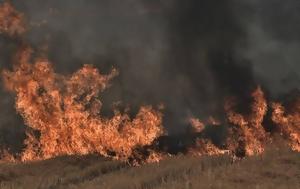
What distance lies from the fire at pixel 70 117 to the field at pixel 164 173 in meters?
2.27

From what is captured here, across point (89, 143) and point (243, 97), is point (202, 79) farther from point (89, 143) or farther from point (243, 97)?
point (89, 143)

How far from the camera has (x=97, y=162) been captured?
22891 mm

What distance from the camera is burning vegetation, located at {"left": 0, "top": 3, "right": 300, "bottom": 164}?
2530cm

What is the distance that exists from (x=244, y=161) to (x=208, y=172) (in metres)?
3.15

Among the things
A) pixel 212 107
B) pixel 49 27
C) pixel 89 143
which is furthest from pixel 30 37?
pixel 212 107

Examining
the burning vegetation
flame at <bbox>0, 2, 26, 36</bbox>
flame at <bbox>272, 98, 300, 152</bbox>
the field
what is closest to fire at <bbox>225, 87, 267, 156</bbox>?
the burning vegetation

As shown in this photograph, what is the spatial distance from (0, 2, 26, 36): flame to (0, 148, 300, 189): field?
860 centimetres

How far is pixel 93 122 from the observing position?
25.9 metres

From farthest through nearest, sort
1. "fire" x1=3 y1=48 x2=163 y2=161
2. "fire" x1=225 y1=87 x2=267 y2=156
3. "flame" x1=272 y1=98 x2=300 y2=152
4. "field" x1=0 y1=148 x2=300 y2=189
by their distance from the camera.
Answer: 1. "flame" x1=272 y1=98 x2=300 y2=152
2. "fire" x1=225 y1=87 x2=267 y2=156
3. "fire" x1=3 y1=48 x2=163 y2=161
4. "field" x1=0 y1=148 x2=300 y2=189

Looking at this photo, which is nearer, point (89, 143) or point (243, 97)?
point (89, 143)

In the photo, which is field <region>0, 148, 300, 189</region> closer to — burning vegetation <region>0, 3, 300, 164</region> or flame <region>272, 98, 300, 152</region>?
burning vegetation <region>0, 3, 300, 164</region>

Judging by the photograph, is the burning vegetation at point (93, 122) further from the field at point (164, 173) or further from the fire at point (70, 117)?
the field at point (164, 173)

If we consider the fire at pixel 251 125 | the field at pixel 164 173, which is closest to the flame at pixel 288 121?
the fire at pixel 251 125

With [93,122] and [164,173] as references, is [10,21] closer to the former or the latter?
[93,122]
